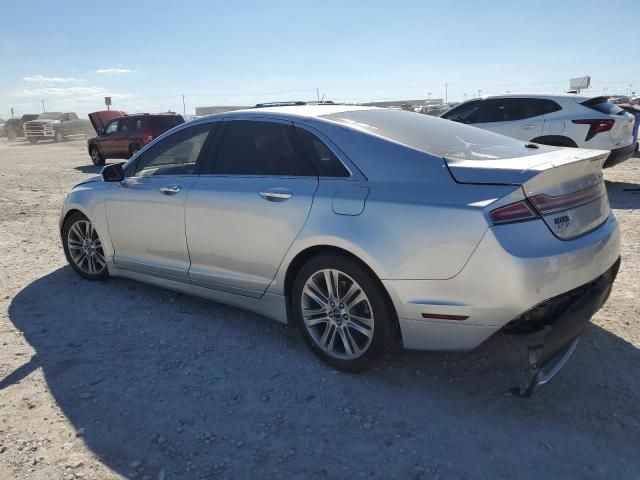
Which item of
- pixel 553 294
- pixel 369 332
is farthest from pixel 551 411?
pixel 369 332

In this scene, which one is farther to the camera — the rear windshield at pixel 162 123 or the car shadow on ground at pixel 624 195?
the rear windshield at pixel 162 123

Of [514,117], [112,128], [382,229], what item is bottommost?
[382,229]

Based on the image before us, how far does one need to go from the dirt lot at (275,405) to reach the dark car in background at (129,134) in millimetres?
13032

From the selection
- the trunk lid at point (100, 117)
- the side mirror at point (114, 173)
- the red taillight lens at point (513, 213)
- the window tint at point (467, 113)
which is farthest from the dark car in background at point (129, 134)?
the red taillight lens at point (513, 213)

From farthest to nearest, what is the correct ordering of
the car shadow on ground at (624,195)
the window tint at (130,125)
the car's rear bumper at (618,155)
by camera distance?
1. the window tint at (130,125)
2. the car's rear bumper at (618,155)
3. the car shadow on ground at (624,195)

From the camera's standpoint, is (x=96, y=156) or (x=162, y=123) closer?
(x=162, y=123)

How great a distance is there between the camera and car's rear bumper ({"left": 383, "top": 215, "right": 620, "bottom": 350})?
2.64 m

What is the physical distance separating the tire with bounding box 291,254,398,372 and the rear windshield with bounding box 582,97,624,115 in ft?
23.6

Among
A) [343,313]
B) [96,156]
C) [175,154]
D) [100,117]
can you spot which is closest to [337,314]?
[343,313]

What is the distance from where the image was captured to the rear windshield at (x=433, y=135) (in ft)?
10.4

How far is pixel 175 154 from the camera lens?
4430 mm

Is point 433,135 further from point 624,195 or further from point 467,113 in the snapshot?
point 467,113

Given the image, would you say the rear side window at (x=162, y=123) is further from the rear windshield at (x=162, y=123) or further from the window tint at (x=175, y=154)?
the window tint at (x=175, y=154)

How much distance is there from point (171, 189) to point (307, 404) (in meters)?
2.08
